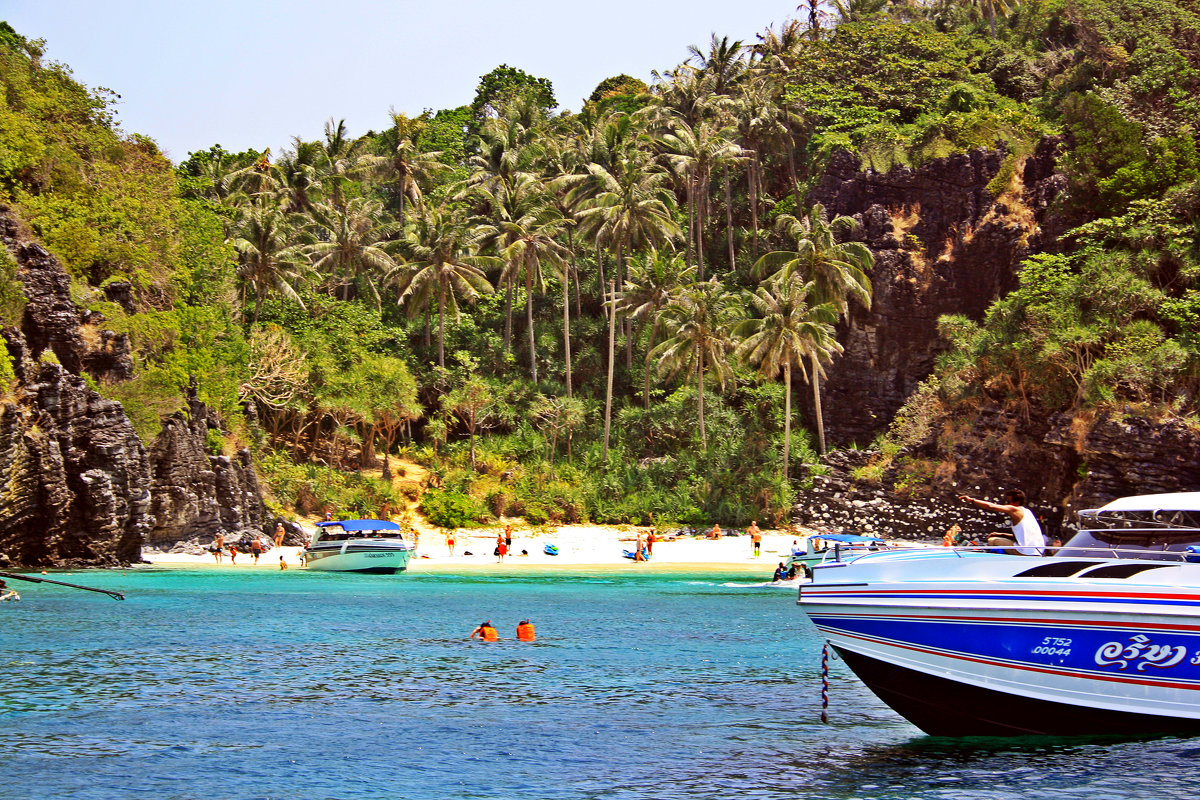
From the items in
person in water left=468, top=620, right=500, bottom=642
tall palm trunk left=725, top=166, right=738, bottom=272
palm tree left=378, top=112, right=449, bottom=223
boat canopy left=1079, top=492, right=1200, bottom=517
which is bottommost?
person in water left=468, top=620, right=500, bottom=642

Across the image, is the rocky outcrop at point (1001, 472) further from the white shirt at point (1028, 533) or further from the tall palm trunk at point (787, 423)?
the white shirt at point (1028, 533)

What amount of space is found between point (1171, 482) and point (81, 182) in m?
47.8

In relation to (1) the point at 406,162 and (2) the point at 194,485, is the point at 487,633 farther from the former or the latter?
(1) the point at 406,162

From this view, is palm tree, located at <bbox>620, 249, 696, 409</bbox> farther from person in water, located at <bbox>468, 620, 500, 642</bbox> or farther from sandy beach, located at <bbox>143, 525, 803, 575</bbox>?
person in water, located at <bbox>468, 620, 500, 642</bbox>

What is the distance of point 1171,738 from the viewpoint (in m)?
13.3

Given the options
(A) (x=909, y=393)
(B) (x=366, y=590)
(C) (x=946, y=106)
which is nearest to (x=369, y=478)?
(B) (x=366, y=590)

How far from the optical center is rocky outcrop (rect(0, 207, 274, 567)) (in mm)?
36438

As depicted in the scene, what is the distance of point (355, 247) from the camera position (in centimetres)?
6769

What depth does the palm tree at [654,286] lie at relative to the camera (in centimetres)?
6190

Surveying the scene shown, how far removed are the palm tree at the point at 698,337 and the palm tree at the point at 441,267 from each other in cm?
1189

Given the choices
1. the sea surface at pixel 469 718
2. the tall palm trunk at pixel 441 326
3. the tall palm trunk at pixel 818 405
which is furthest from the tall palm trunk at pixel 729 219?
the sea surface at pixel 469 718

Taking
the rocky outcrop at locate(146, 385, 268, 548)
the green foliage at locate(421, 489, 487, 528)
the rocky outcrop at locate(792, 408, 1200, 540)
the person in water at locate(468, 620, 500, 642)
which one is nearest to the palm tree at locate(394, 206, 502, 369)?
the green foliage at locate(421, 489, 487, 528)

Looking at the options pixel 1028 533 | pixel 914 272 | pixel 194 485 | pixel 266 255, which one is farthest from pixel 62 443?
A: pixel 914 272

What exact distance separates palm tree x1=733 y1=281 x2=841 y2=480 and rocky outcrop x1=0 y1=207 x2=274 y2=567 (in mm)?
30030
